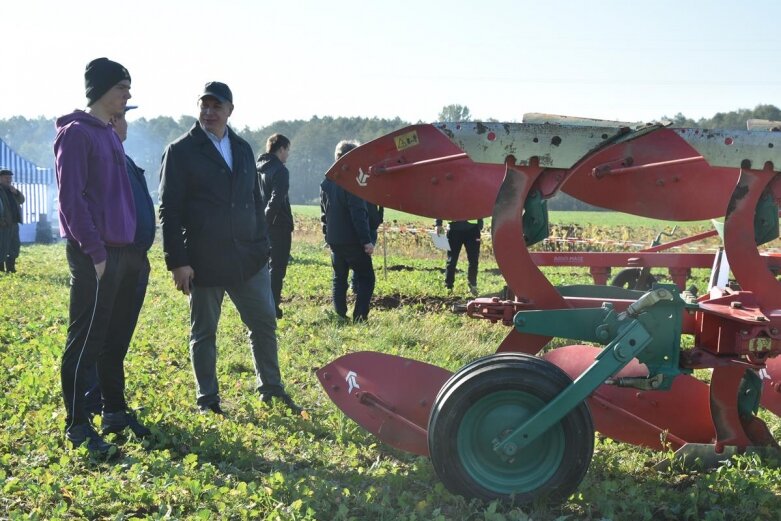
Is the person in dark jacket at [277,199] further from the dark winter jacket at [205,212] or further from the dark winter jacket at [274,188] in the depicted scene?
the dark winter jacket at [205,212]

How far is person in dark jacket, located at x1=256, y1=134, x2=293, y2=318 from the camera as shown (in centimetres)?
833

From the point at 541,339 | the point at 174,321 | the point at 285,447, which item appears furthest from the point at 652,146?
the point at 174,321

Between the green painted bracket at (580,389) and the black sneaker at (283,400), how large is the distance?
1.96m

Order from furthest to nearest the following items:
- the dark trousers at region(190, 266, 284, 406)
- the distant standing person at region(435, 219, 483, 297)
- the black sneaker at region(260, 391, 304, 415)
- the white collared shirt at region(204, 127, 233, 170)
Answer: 1. the distant standing person at region(435, 219, 483, 297)
2. the black sneaker at region(260, 391, 304, 415)
3. the dark trousers at region(190, 266, 284, 406)
4. the white collared shirt at region(204, 127, 233, 170)

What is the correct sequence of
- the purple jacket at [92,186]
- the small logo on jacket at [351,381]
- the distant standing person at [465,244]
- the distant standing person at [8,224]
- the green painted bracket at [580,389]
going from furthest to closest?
the distant standing person at [8,224]
the distant standing person at [465,244]
the small logo on jacket at [351,381]
the purple jacket at [92,186]
the green painted bracket at [580,389]

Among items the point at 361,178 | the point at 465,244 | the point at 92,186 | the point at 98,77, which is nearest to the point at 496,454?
the point at 361,178

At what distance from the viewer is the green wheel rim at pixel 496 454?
11.9ft

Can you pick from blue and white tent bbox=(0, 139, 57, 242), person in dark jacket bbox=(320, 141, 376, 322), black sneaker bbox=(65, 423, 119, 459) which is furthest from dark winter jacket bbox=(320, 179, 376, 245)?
blue and white tent bbox=(0, 139, 57, 242)

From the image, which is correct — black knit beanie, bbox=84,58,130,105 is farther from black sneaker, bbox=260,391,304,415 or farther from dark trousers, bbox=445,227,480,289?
dark trousers, bbox=445,227,480,289

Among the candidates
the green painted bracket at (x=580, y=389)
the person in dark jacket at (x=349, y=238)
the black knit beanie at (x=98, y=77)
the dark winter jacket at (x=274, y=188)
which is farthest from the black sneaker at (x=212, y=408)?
the dark winter jacket at (x=274, y=188)

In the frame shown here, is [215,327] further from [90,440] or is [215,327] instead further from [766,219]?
[766,219]

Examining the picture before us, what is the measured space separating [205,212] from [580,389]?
101 inches

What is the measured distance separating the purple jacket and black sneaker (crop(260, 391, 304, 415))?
4.76ft

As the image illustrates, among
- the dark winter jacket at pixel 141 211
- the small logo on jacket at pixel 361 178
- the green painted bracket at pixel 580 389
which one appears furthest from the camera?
the dark winter jacket at pixel 141 211
